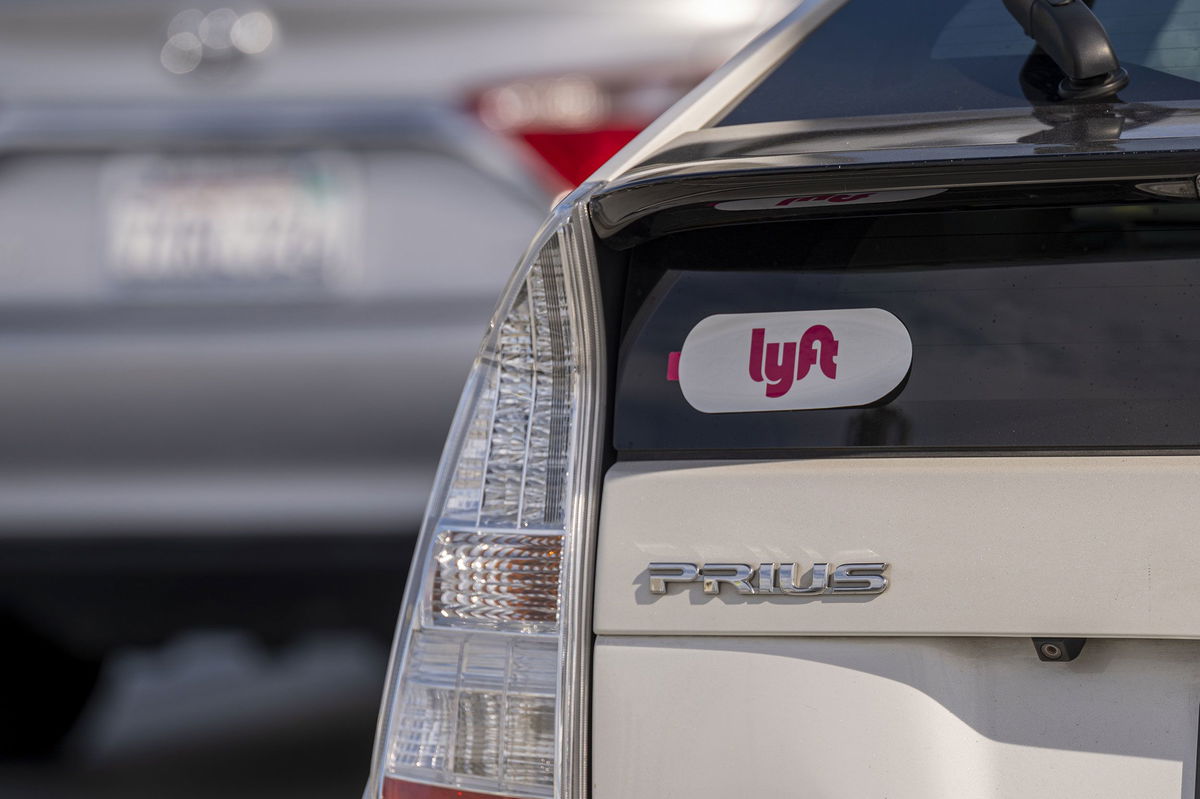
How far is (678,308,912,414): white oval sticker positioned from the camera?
1498 mm

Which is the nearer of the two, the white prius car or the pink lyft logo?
the white prius car

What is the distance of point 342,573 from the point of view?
9.91 feet

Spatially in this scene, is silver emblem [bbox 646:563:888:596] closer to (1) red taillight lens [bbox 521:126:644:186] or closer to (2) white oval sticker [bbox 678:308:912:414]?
(2) white oval sticker [bbox 678:308:912:414]

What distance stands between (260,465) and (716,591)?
164 centimetres

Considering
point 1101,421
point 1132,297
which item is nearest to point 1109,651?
point 1101,421

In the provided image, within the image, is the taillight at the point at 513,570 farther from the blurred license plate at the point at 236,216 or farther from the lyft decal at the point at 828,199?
the blurred license plate at the point at 236,216

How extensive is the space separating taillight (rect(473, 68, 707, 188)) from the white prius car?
124 centimetres

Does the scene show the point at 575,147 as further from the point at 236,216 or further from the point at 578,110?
the point at 236,216

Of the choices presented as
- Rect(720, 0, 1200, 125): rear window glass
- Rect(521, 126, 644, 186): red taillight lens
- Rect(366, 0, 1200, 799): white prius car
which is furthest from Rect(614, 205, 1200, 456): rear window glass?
Rect(521, 126, 644, 186): red taillight lens

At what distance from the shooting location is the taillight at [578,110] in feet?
9.49

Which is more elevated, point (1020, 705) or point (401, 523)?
point (401, 523)

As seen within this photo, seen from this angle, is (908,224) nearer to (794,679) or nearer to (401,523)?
(794,679)

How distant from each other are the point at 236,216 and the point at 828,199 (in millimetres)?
1624

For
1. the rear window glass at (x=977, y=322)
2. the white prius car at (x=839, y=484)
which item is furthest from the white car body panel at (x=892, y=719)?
the rear window glass at (x=977, y=322)
